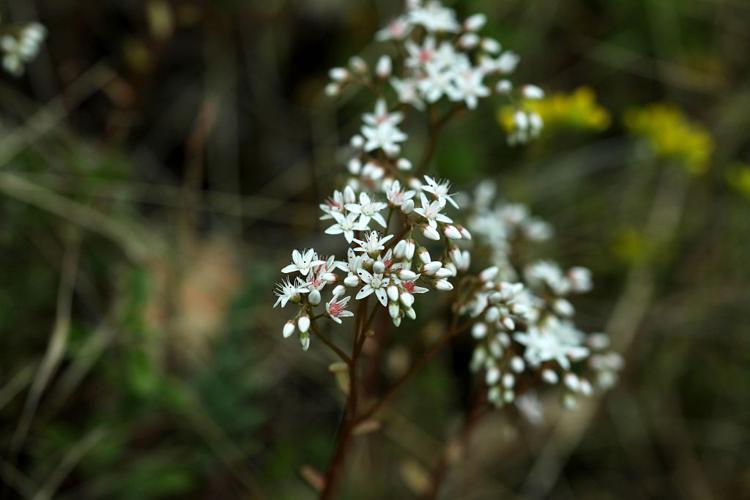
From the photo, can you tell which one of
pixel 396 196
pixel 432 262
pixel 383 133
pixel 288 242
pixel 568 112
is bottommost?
pixel 432 262

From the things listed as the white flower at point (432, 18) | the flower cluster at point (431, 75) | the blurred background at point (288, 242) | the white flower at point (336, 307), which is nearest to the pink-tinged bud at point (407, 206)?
the white flower at point (336, 307)

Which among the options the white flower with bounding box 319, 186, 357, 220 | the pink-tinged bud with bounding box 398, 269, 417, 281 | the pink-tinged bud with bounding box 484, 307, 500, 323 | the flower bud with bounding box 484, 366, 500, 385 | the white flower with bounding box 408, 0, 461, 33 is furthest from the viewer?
the white flower with bounding box 408, 0, 461, 33

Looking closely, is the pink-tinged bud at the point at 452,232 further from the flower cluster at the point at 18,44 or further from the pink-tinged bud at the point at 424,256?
the flower cluster at the point at 18,44

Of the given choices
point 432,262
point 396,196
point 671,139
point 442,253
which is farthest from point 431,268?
point 671,139

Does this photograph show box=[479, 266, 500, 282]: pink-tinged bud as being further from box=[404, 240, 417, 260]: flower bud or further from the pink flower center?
the pink flower center

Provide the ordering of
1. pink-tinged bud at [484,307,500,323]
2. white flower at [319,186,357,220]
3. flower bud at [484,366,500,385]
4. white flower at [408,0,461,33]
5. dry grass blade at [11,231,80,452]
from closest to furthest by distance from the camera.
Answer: white flower at [319,186,357,220] → pink-tinged bud at [484,307,500,323] → flower bud at [484,366,500,385] → white flower at [408,0,461,33] → dry grass blade at [11,231,80,452]

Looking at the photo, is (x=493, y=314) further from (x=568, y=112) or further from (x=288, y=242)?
(x=288, y=242)

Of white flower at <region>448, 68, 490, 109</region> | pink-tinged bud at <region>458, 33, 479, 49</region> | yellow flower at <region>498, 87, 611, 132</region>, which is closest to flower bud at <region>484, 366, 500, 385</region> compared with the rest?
white flower at <region>448, 68, 490, 109</region>
